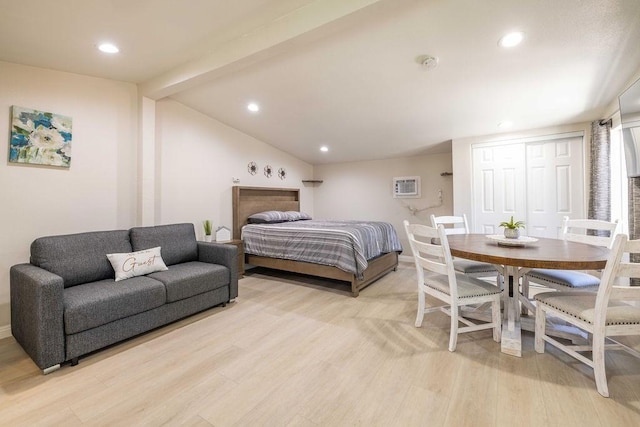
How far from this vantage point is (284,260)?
3.98 m

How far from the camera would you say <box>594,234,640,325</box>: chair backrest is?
5.00 ft

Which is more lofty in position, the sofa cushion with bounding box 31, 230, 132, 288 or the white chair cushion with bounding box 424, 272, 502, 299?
the sofa cushion with bounding box 31, 230, 132, 288

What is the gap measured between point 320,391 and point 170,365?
1098 mm

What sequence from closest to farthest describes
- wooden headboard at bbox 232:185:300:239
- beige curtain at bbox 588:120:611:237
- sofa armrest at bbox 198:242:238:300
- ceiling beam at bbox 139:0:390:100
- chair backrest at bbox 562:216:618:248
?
ceiling beam at bbox 139:0:390:100
chair backrest at bbox 562:216:618:248
sofa armrest at bbox 198:242:238:300
beige curtain at bbox 588:120:611:237
wooden headboard at bbox 232:185:300:239

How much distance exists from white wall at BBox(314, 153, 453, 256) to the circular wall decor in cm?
179

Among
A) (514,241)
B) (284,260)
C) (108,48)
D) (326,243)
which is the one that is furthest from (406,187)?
(108,48)

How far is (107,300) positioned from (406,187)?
4709mm

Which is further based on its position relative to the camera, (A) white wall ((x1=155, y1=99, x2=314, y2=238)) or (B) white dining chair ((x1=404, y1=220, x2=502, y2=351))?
(A) white wall ((x1=155, y1=99, x2=314, y2=238))

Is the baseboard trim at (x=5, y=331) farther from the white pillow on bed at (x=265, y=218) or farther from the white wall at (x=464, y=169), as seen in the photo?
the white wall at (x=464, y=169)

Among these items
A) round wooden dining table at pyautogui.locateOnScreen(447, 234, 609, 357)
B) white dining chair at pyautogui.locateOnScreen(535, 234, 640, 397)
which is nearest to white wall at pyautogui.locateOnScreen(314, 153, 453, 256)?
round wooden dining table at pyautogui.locateOnScreen(447, 234, 609, 357)

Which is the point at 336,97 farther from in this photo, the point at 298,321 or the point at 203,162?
the point at 298,321

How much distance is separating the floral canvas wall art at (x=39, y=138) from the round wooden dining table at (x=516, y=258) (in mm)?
3752

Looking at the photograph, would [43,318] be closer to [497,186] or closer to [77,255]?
[77,255]

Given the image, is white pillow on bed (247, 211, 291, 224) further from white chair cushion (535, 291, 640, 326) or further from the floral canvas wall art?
white chair cushion (535, 291, 640, 326)
